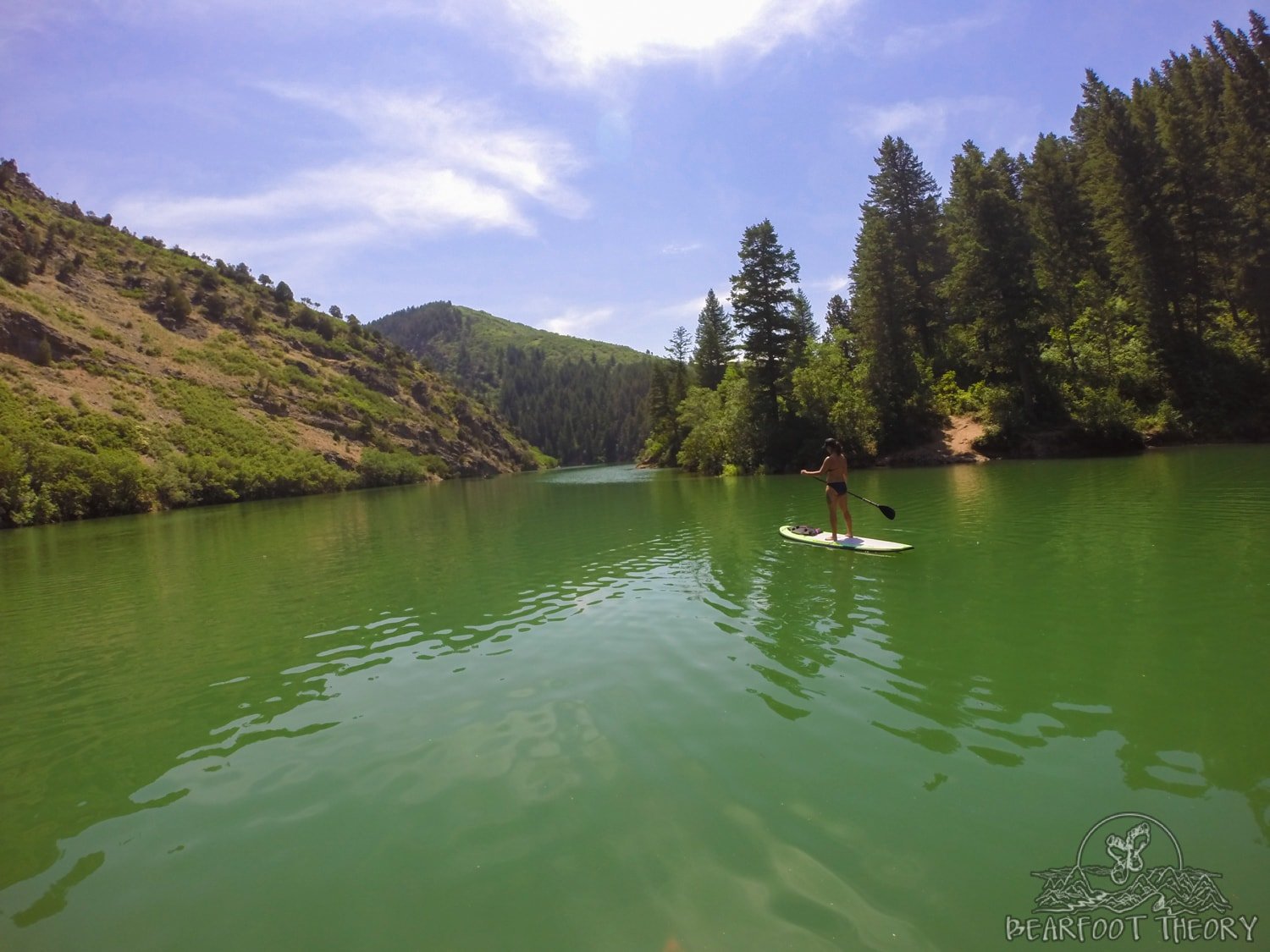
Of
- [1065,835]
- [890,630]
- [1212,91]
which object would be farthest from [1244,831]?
[1212,91]

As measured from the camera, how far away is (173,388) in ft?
221

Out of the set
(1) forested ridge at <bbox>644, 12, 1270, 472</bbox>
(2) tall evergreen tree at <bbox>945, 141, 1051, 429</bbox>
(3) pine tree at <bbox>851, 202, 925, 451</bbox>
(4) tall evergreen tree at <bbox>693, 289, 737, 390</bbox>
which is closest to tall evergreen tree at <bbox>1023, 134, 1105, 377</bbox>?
(1) forested ridge at <bbox>644, 12, 1270, 472</bbox>

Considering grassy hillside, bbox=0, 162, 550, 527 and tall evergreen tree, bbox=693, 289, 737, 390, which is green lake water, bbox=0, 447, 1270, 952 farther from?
tall evergreen tree, bbox=693, 289, 737, 390

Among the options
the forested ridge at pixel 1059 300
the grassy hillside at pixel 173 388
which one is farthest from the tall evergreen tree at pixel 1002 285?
the grassy hillside at pixel 173 388

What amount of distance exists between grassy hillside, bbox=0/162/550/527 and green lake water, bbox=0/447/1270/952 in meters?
44.1

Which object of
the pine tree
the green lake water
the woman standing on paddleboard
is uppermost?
the pine tree

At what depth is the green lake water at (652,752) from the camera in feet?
13.2

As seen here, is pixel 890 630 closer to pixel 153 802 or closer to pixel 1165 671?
pixel 1165 671

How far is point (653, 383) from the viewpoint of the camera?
3290 inches

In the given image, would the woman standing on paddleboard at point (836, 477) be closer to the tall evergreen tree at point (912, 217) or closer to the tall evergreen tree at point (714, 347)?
the tall evergreen tree at point (912, 217)

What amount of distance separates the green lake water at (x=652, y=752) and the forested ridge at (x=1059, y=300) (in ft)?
106

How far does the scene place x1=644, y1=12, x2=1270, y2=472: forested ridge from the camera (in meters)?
40.0

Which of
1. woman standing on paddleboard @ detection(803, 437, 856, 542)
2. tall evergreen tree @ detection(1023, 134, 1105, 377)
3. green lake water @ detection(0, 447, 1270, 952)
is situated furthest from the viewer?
tall evergreen tree @ detection(1023, 134, 1105, 377)

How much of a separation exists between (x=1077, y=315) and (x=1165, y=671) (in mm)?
51469
